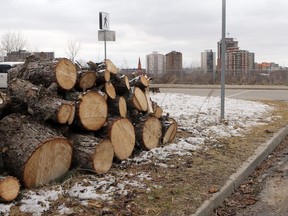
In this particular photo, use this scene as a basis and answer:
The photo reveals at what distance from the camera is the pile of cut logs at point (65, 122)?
4668 millimetres

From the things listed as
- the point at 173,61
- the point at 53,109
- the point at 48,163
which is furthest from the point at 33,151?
the point at 173,61

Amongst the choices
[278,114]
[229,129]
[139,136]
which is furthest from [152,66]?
[139,136]

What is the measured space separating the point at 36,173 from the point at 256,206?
8.51ft

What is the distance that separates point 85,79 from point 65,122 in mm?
933

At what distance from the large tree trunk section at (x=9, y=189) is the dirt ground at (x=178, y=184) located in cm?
15

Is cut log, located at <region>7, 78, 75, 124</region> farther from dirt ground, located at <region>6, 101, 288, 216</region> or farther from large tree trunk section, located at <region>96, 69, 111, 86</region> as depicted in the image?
large tree trunk section, located at <region>96, 69, 111, 86</region>

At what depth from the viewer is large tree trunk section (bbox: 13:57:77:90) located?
5539 mm

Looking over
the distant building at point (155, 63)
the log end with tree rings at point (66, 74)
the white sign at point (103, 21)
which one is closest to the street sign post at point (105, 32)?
the white sign at point (103, 21)

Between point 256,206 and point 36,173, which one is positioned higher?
point 36,173

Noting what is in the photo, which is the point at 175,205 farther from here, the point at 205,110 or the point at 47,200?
the point at 205,110

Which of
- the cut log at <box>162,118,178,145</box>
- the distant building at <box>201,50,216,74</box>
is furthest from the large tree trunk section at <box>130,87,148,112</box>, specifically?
the distant building at <box>201,50,216,74</box>

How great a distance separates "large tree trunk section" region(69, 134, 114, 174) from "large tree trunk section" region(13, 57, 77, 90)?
753mm

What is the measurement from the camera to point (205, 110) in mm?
12352

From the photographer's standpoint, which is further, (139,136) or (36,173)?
(139,136)
